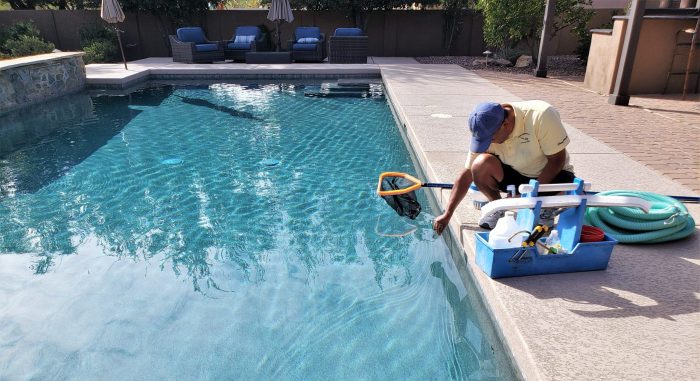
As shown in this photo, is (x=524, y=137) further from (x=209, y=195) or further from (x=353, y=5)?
(x=353, y=5)

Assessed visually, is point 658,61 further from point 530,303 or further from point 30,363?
point 30,363

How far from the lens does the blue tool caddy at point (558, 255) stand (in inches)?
92.7

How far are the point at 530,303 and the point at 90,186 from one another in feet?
14.8

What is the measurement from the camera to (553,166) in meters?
2.66

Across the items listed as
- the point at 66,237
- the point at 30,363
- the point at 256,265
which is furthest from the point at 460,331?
the point at 66,237

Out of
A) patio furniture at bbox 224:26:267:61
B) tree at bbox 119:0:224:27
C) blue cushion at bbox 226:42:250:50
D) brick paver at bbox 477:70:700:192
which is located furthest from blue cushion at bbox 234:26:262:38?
brick paver at bbox 477:70:700:192

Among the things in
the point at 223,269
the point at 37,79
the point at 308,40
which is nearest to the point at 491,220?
the point at 223,269

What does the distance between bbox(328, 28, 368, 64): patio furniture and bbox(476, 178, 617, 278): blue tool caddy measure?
10508 mm

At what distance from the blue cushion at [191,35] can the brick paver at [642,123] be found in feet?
27.9

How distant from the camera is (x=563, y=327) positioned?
207cm

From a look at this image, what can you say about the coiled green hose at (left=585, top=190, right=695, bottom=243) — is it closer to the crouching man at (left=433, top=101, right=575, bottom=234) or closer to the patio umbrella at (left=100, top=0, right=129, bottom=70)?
the crouching man at (left=433, top=101, right=575, bottom=234)

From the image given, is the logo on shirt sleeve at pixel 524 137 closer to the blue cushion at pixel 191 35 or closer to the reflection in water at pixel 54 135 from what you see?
the reflection in water at pixel 54 135

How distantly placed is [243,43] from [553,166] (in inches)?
460

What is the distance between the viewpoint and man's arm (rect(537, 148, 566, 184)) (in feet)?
8.67
